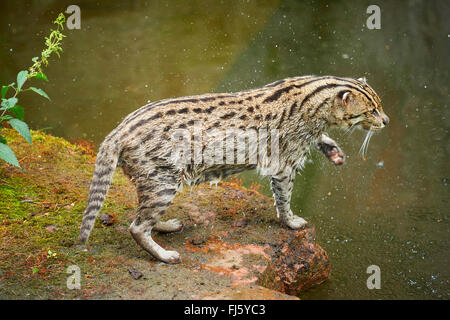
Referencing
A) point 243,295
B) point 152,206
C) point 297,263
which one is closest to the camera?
point 243,295

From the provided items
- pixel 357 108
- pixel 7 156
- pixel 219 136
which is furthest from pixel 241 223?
pixel 7 156

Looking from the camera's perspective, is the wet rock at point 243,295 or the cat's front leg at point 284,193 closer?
the wet rock at point 243,295

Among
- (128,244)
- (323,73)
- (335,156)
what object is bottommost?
(128,244)

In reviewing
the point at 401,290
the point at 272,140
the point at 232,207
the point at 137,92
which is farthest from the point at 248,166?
the point at 137,92

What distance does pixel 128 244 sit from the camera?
4.89 meters

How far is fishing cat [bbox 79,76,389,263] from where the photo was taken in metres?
4.48

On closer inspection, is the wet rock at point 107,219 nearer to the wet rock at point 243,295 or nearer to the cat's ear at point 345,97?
the wet rock at point 243,295

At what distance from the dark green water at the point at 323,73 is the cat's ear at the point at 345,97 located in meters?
1.95

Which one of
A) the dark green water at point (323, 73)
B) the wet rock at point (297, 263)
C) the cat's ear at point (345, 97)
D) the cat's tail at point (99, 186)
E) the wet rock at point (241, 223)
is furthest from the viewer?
the dark green water at point (323, 73)

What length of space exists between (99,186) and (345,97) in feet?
8.34

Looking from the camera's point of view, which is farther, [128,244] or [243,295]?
[128,244]

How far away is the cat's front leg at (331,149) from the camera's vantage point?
5.52m

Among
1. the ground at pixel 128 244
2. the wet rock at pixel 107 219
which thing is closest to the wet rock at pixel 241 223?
the ground at pixel 128 244

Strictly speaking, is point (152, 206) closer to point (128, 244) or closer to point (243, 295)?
point (128, 244)
